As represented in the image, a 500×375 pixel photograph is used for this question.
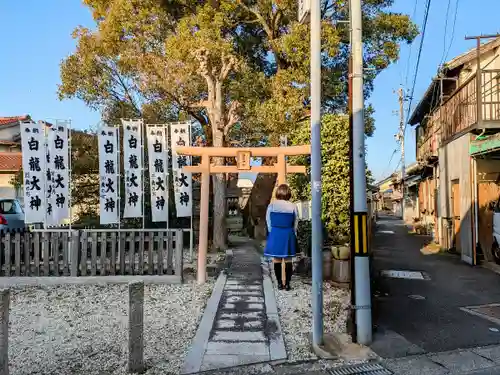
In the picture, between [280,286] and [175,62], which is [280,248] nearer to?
[280,286]

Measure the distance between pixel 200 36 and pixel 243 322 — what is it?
8.12 metres

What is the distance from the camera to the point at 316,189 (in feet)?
16.3

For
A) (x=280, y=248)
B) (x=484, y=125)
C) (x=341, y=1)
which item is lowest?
(x=280, y=248)

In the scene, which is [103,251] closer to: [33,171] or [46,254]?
[46,254]

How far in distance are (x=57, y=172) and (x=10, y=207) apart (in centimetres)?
442

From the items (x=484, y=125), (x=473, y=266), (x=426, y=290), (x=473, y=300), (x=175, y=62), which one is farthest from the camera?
(x=175, y=62)

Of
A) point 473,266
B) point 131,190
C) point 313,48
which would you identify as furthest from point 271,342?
point 473,266

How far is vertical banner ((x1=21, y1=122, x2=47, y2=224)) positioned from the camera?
976cm

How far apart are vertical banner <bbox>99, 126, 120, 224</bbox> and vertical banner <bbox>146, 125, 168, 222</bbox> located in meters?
0.84

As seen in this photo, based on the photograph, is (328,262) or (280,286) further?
(328,262)

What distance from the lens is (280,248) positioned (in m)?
7.54

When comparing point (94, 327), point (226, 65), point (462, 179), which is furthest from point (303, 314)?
point (226, 65)

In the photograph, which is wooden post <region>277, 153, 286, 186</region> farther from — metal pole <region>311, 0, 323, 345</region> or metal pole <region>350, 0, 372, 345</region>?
metal pole <region>311, 0, 323, 345</region>

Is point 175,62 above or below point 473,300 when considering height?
above
